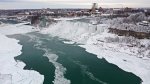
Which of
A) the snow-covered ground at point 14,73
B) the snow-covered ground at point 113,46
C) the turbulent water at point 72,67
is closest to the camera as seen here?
the snow-covered ground at point 14,73

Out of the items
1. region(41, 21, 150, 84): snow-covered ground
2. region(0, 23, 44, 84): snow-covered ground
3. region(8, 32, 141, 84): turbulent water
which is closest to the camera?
region(0, 23, 44, 84): snow-covered ground

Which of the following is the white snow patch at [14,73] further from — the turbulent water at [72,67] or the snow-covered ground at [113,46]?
the snow-covered ground at [113,46]

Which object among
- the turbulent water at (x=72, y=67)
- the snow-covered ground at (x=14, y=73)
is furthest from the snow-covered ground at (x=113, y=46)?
the snow-covered ground at (x=14, y=73)

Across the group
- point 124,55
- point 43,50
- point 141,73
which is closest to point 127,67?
point 141,73

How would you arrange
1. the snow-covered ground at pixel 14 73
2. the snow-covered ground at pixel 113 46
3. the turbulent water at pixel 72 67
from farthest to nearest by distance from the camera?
1. the snow-covered ground at pixel 113 46
2. the turbulent water at pixel 72 67
3. the snow-covered ground at pixel 14 73

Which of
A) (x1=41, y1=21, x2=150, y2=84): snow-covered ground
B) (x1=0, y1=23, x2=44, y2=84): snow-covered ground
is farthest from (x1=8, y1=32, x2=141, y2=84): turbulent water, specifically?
(x1=41, y1=21, x2=150, y2=84): snow-covered ground

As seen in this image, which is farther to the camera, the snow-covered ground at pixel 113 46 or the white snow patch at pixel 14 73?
the snow-covered ground at pixel 113 46

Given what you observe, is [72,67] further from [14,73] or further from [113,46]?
[113,46]

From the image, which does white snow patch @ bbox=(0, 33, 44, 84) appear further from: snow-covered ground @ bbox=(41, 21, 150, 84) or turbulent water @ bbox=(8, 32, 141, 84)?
snow-covered ground @ bbox=(41, 21, 150, 84)
